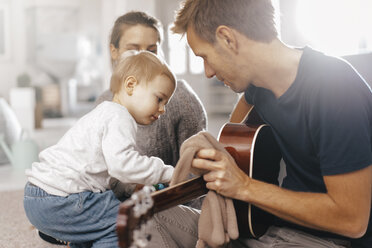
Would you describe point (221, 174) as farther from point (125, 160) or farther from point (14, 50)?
point (14, 50)

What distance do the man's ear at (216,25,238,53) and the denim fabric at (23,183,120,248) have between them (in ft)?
2.00

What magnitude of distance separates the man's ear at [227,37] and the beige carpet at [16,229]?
145cm

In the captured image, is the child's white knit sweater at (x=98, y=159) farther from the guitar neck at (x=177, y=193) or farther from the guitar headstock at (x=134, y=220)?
the guitar headstock at (x=134, y=220)

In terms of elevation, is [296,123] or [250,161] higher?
[296,123]

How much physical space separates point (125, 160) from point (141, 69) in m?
0.33

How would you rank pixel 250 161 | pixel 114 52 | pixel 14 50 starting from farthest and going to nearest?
1. pixel 14 50
2. pixel 114 52
3. pixel 250 161

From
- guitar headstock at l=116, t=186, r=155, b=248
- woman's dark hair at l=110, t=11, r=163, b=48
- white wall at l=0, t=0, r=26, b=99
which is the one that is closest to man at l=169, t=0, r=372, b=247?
guitar headstock at l=116, t=186, r=155, b=248

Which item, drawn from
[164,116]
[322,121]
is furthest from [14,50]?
[322,121]

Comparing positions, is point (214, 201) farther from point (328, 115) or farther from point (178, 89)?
point (178, 89)

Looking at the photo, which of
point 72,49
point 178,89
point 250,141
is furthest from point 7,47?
point 250,141

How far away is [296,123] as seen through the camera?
4.07 ft

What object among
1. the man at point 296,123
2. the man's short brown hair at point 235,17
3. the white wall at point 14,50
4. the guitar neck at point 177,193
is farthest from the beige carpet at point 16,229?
the white wall at point 14,50

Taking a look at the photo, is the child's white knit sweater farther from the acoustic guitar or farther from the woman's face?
the woman's face

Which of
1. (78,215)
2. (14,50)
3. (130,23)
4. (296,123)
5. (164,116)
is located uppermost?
(130,23)
